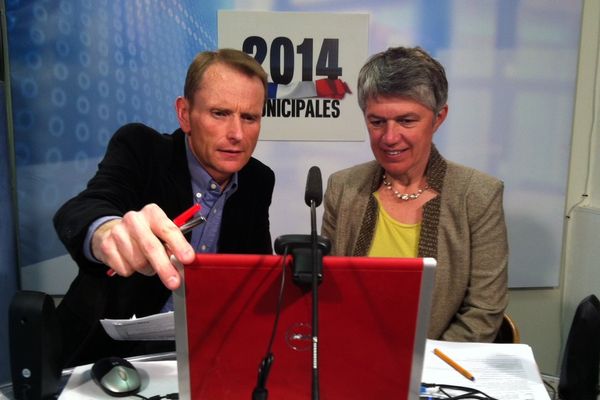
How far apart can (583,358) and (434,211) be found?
0.58 metres

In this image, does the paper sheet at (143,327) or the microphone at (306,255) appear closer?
the microphone at (306,255)

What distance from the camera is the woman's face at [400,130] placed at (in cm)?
148

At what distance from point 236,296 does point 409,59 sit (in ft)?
3.51

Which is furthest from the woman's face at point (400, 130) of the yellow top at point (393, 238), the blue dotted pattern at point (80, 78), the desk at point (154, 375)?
the blue dotted pattern at point (80, 78)

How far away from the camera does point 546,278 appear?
254 cm

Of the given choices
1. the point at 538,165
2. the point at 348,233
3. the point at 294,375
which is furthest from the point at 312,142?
the point at 294,375

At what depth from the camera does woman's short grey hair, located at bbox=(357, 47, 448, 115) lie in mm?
1451

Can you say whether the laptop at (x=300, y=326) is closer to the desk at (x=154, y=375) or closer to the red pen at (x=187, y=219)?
the red pen at (x=187, y=219)

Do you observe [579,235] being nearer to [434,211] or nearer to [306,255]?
[434,211]

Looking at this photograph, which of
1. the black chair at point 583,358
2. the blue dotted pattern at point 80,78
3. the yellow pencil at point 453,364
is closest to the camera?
the yellow pencil at point 453,364

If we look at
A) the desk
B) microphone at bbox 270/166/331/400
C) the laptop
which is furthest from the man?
microphone at bbox 270/166/331/400

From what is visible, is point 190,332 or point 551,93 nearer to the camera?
point 190,332

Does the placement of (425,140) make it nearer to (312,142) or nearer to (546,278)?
(312,142)

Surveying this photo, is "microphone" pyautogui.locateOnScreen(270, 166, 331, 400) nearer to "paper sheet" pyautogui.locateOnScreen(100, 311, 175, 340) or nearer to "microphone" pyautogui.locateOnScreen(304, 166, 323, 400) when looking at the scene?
"microphone" pyautogui.locateOnScreen(304, 166, 323, 400)
